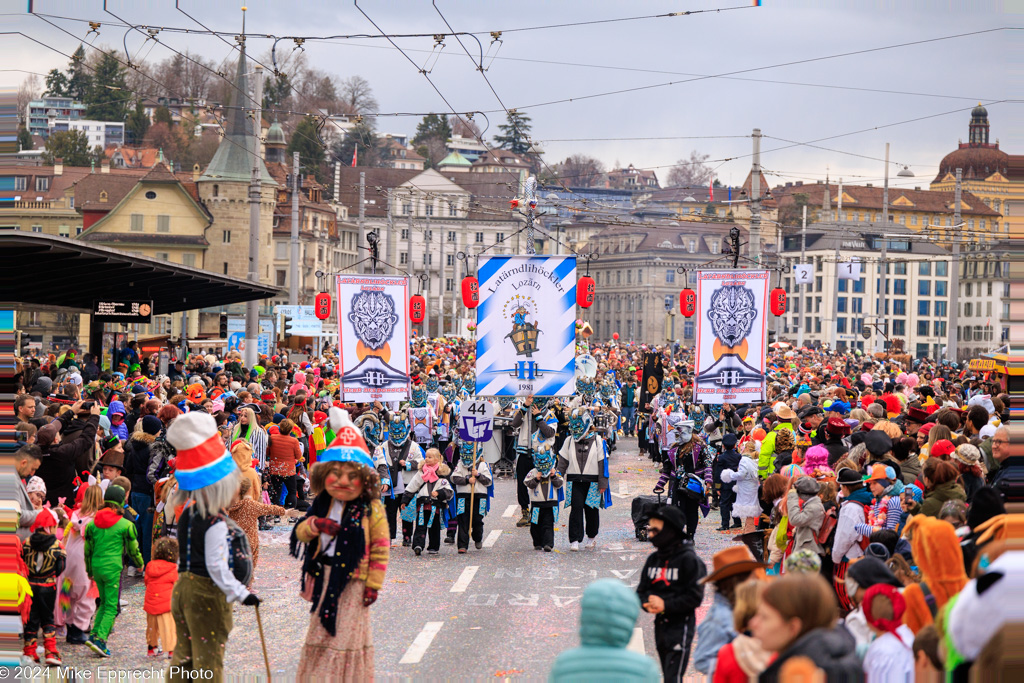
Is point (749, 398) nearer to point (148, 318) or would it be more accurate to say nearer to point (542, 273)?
point (542, 273)

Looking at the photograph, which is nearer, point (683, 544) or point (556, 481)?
point (683, 544)

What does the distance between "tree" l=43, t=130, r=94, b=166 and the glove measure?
9381cm

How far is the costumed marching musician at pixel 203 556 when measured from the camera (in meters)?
7.09

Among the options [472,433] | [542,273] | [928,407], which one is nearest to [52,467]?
[472,433]

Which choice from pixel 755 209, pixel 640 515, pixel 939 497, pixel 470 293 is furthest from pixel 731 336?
pixel 470 293

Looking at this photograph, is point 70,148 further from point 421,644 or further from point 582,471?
point 421,644

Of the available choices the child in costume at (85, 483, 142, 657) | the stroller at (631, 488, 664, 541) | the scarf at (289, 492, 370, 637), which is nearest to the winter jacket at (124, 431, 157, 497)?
the child in costume at (85, 483, 142, 657)

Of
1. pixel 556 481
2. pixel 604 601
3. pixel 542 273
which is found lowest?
pixel 556 481

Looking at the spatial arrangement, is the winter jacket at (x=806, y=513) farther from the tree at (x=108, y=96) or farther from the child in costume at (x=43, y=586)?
the tree at (x=108, y=96)

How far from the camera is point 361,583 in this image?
717 centimetres

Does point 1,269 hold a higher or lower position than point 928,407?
higher

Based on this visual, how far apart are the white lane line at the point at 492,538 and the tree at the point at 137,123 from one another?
103300mm

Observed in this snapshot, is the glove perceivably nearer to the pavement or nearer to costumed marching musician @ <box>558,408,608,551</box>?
the pavement

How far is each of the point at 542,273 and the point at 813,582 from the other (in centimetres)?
1207
